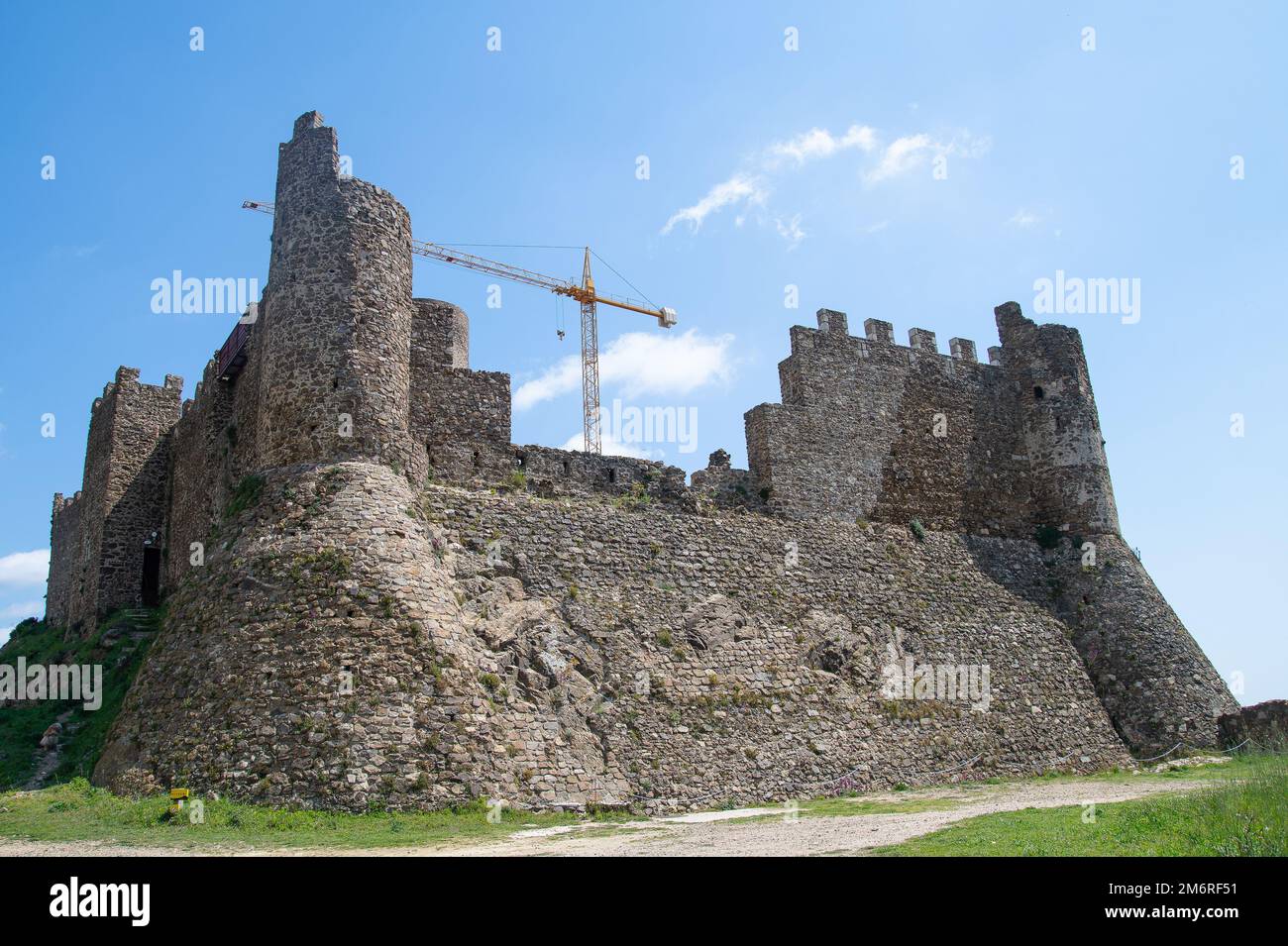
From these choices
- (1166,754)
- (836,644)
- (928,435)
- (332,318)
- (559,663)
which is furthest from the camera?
(928,435)

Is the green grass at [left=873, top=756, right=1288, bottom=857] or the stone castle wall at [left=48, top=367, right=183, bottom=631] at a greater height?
the stone castle wall at [left=48, top=367, right=183, bottom=631]

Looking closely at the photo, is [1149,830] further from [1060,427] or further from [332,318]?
[1060,427]

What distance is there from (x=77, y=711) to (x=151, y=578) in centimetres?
597

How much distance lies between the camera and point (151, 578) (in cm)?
2666

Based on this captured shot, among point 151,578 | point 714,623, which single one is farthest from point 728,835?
point 151,578

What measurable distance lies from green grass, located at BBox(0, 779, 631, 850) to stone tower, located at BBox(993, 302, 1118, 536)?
20.2m

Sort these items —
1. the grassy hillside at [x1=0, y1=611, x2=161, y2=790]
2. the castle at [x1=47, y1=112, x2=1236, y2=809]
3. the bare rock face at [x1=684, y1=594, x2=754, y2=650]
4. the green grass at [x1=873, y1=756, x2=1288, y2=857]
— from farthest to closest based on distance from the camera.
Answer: the bare rock face at [x1=684, y1=594, x2=754, y2=650] → the grassy hillside at [x1=0, y1=611, x2=161, y2=790] → the castle at [x1=47, y1=112, x2=1236, y2=809] → the green grass at [x1=873, y1=756, x2=1288, y2=857]

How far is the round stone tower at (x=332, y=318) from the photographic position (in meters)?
18.2

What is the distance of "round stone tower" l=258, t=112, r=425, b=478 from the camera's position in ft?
59.8

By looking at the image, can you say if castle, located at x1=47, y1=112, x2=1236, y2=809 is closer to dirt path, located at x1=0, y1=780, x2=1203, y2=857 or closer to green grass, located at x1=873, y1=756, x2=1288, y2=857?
dirt path, located at x1=0, y1=780, x2=1203, y2=857

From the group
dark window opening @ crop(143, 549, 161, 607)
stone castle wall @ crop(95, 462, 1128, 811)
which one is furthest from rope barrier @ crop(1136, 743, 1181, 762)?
dark window opening @ crop(143, 549, 161, 607)
